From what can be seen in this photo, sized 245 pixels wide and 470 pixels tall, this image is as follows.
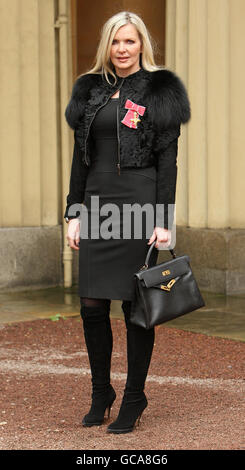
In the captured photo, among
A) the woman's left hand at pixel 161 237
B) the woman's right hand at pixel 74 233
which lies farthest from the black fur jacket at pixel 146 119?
the woman's right hand at pixel 74 233

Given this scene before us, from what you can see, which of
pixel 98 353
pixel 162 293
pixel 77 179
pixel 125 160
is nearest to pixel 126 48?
pixel 125 160

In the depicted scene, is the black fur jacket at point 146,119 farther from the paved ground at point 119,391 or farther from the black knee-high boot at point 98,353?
the paved ground at point 119,391

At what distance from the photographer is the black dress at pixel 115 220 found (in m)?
4.32

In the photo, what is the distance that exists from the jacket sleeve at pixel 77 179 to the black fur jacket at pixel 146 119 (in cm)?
4

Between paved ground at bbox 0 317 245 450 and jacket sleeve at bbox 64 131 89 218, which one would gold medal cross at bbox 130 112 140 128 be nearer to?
jacket sleeve at bbox 64 131 89 218

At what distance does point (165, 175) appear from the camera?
4.31m

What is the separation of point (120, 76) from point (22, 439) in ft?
5.88

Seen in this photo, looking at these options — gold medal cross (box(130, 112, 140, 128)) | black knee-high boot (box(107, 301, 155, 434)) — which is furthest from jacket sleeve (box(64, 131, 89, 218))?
black knee-high boot (box(107, 301, 155, 434))

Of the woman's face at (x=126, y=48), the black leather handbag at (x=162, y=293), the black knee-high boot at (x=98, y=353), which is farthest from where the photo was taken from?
the black knee-high boot at (x=98, y=353)

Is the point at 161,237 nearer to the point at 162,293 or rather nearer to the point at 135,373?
the point at 162,293

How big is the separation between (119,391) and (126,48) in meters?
2.03

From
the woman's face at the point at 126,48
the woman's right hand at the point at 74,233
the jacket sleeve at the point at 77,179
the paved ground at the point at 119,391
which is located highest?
the woman's face at the point at 126,48
